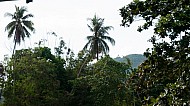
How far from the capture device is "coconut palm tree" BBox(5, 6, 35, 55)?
36928 mm

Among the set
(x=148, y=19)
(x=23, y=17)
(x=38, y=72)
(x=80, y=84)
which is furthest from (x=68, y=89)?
(x=148, y=19)

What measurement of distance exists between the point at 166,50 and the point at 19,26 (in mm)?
32460

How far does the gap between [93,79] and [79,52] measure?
6752 mm

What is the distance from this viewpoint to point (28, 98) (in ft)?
80.6

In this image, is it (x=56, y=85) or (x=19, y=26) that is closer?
(x=56, y=85)

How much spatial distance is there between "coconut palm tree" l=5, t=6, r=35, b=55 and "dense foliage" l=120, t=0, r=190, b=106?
31.8 metres

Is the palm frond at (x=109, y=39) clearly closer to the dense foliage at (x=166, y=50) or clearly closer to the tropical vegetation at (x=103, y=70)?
the tropical vegetation at (x=103, y=70)

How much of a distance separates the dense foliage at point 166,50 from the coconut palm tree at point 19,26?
3177cm

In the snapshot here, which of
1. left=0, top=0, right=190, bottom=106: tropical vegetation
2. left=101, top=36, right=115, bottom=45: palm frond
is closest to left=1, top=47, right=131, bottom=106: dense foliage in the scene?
left=0, top=0, right=190, bottom=106: tropical vegetation

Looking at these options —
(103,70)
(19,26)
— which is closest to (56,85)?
(103,70)

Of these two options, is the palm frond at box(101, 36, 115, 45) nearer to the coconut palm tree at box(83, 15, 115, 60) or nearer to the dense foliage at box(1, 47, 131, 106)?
the coconut palm tree at box(83, 15, 115, 60)

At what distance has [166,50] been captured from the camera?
221 inches

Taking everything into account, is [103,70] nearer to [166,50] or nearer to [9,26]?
[9,26]

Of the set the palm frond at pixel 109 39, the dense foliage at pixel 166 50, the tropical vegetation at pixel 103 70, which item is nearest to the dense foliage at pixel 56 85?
the tropical vegetation at pixel 103 70
